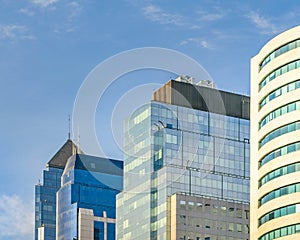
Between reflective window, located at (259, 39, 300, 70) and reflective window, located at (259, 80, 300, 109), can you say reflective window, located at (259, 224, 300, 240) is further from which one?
reflective window, located at (259, 39, 300, 70)

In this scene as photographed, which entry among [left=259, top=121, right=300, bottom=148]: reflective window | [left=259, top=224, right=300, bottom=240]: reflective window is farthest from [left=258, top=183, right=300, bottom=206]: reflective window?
[left=259, top=121, right=300, bottom=148]: reflective window

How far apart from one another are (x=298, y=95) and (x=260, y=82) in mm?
13634

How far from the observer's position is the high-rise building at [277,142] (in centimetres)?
14238

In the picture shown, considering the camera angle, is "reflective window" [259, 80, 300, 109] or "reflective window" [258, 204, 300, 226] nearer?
"reflective window" [258, 204, 300, 226]

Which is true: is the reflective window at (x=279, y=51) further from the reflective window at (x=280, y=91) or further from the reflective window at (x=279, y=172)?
the reflective window at (x=279, y=172)

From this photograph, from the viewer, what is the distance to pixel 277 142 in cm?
14738

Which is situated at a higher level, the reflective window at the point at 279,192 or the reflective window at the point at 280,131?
the reflective window at the point at 280,131

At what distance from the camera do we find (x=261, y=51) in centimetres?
15838

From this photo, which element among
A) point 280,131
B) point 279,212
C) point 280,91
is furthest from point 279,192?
point 280,91

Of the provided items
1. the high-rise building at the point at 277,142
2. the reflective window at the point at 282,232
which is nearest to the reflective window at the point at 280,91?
the high-rise building at the point at 277,142

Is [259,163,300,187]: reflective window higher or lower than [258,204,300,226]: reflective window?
higher

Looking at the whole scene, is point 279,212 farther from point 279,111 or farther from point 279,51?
point 279,51

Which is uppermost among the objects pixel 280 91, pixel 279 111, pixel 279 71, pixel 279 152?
pixel 279 71

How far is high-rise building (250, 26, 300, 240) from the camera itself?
142 meters
